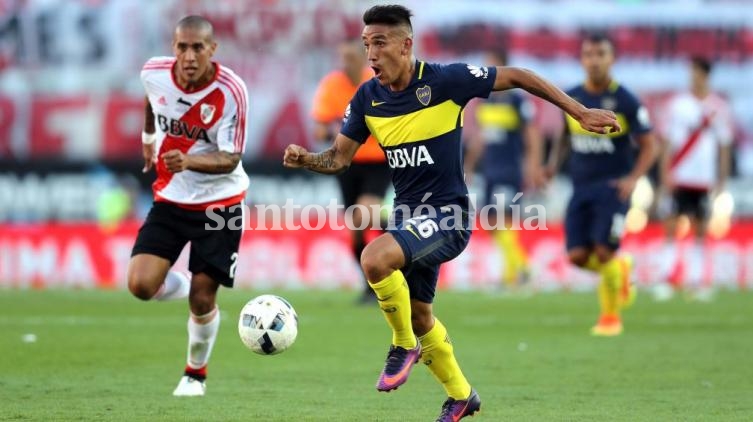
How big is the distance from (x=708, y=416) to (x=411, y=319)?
1.89 m

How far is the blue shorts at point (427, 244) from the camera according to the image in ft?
22.8

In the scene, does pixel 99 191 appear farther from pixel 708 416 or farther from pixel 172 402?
pixel 708 416

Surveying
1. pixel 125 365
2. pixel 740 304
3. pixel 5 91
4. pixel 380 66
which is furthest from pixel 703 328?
pixel 5 91

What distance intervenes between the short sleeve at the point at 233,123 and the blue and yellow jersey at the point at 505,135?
904 cm

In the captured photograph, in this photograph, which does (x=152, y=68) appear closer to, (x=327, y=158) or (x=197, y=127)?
(x=197, y=127)

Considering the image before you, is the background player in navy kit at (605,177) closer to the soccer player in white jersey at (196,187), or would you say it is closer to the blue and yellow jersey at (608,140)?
the blue and yellow jersey at (608,140)

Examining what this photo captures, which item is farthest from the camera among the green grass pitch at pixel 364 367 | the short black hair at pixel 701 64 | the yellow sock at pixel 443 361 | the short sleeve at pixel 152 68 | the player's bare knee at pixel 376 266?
the short black hair at pixel 701 64

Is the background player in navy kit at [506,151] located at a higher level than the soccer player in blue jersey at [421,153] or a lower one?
lower

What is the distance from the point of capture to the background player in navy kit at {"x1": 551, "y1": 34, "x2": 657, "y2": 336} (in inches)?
479

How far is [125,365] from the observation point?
978 centimetres

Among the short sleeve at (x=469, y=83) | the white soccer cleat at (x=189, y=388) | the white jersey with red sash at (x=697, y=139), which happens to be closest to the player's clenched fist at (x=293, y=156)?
the short sleeve at (x=469, y=83)

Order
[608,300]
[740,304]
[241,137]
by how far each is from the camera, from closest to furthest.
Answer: [241,137] < [608,300] < [740,304]

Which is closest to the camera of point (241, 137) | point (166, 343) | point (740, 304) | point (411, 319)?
Answer: point (411, 319)

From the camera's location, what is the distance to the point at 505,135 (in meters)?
17.4
